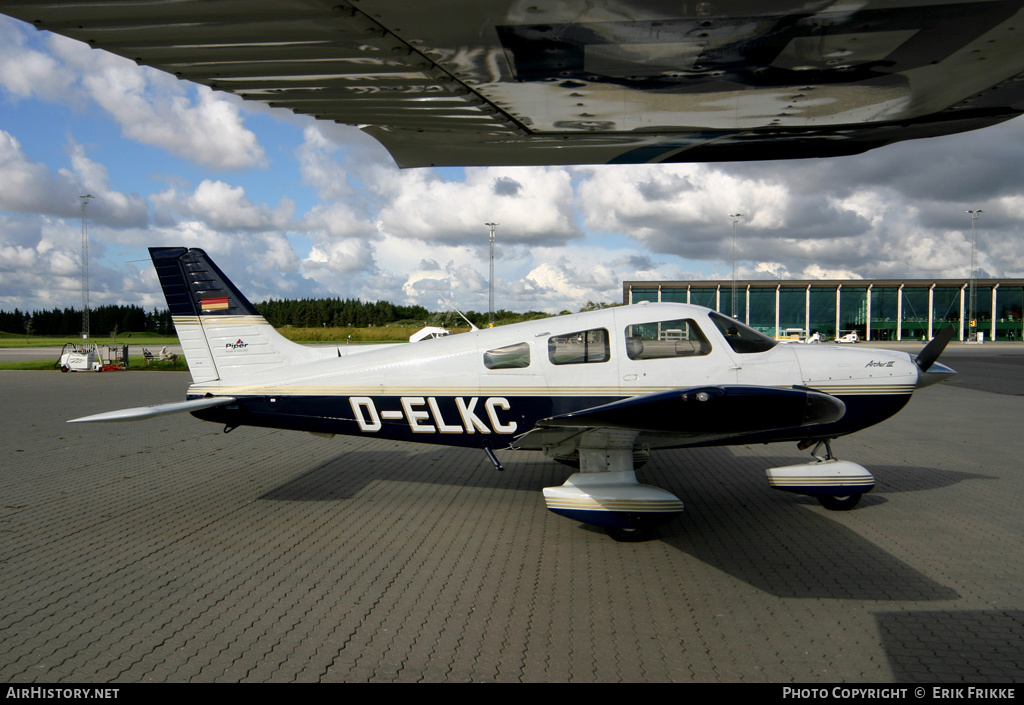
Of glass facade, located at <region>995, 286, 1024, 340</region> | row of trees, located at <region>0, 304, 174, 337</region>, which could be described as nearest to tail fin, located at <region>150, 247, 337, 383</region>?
glass facade, located at <region>995, 286, 1024, 340</region>

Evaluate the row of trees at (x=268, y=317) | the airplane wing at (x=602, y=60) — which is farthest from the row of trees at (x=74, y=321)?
the airplane wing at (x=602, y=60)

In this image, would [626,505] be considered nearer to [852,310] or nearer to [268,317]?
[852,310]

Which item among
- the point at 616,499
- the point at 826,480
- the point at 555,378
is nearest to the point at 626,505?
the point at 616,499

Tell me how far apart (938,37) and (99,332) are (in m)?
111

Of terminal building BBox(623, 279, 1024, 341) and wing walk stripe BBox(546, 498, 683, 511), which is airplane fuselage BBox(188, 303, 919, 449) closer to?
wing walk stripe BBox(546, 498, 683, 511)

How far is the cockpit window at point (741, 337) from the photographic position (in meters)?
5.45

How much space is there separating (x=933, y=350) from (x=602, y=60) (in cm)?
528

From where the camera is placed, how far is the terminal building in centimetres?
5384

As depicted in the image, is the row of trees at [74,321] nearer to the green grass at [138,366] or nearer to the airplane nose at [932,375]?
the green grass at [138,366]

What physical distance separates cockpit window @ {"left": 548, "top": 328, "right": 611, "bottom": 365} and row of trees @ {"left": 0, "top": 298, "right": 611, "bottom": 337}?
204ft

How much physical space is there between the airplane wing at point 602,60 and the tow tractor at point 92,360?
27.8 meters

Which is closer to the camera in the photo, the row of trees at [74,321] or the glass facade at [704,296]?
the glass facade at [704,296]

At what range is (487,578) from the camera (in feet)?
14.1

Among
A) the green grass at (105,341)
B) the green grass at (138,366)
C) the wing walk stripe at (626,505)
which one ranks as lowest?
the green grass at (105,341)
